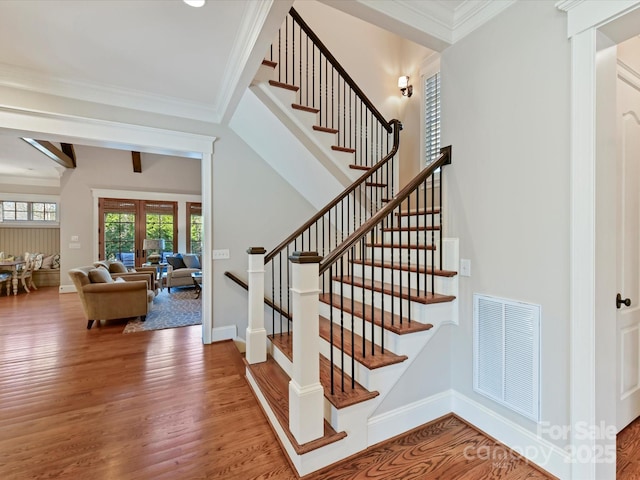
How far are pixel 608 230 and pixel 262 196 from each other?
3356mm

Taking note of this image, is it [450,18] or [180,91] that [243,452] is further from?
[180,91]

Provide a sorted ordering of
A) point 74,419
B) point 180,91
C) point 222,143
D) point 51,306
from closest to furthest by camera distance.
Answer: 1. point 74,419
2. point 180,91
3. point 222,143
4. point 51,306

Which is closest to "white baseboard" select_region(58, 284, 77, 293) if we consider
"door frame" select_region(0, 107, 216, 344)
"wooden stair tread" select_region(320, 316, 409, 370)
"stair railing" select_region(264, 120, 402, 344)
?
"door frame" select_region(0, 107, 216, 344)

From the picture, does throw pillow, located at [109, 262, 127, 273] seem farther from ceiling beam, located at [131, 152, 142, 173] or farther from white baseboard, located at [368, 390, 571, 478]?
white baseboard, located at [368, 390, 571, 478]

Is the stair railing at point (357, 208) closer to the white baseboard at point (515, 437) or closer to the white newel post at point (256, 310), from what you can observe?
the white newel post at point (256, 310)

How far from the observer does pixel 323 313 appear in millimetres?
2975

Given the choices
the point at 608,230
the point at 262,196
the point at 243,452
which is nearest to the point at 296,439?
the point at 243,452

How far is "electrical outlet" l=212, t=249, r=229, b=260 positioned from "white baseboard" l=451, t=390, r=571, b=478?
9.28 feet

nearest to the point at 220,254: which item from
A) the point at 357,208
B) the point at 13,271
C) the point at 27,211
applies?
the point at 357,208

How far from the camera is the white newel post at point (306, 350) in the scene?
1.59 m

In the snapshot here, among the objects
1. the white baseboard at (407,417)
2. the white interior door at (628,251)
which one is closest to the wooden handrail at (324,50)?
the white interior door at (628,251)

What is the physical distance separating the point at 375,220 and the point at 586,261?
3.61 feet

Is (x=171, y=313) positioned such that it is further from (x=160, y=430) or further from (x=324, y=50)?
(x=324, y=50)

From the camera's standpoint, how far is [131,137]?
330 cm
